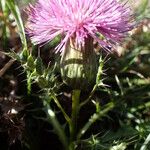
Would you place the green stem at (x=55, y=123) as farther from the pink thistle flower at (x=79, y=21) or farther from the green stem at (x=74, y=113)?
the pink thistle flower at (x=79, y=21)

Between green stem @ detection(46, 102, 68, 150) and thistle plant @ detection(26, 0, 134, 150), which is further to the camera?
green stem @ detection(46, 102, 68, 150)

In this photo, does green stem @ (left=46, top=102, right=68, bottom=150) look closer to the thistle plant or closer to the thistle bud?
the thistle plant

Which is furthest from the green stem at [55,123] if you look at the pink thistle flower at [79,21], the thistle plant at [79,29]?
the pink thistle flower at [79,21]

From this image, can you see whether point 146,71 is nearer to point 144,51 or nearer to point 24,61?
point 144,51

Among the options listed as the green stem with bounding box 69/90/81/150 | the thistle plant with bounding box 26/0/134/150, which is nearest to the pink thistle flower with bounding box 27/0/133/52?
the thistle plant with bounding box 26/0/134/150

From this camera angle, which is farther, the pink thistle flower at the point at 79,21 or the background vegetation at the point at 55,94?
the background vegetation at the point at 55,94

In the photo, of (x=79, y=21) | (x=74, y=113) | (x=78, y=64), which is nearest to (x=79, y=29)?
(x=79, y=21)

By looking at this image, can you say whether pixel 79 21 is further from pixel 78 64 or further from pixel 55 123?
pixel 55 123
